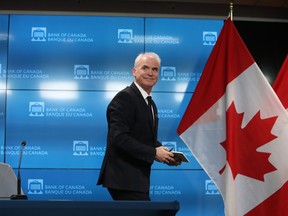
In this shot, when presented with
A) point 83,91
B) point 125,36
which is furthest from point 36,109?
point 125,36

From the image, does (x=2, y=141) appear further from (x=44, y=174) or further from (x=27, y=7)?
(x=27, y=7)

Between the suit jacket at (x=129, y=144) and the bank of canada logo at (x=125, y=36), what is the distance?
7.45ft

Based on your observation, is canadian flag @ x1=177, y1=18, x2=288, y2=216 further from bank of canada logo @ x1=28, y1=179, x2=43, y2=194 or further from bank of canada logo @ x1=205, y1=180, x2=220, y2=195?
bank of canada logo @ x1=28, y1=179, x2=43, y2=194

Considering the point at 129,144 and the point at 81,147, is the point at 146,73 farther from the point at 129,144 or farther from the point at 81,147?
the point at 81,147

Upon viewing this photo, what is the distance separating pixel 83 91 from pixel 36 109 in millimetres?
497

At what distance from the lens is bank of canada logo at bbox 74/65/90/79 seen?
4734 mm

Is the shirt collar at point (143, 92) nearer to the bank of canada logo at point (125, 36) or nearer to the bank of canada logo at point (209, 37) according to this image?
the bank of canada logo at point (125, 36)

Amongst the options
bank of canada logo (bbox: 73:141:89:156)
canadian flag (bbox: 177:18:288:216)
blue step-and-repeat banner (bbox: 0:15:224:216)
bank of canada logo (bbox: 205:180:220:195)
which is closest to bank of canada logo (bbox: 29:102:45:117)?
Result: blue step-and-repeat banner (bbox: 0:15:224:216)

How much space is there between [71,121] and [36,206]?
11.0ft

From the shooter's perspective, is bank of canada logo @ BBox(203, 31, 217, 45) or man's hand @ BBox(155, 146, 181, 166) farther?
bank of canada logo @ BBox(203, 31, 217, 45)

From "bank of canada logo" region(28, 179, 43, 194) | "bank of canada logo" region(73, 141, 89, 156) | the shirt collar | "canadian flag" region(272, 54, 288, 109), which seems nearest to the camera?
the shirt collar

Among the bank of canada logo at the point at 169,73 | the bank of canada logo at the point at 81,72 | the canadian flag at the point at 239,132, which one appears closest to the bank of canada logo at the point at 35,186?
the bank of canada logo at the point at 81,72

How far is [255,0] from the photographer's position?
497 cm

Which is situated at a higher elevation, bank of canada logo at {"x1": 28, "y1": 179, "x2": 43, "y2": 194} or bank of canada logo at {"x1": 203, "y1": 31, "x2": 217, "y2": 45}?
bank of canada logo at {"x1": 203, "y1": 31, "x2": 217, "y2": 45}
